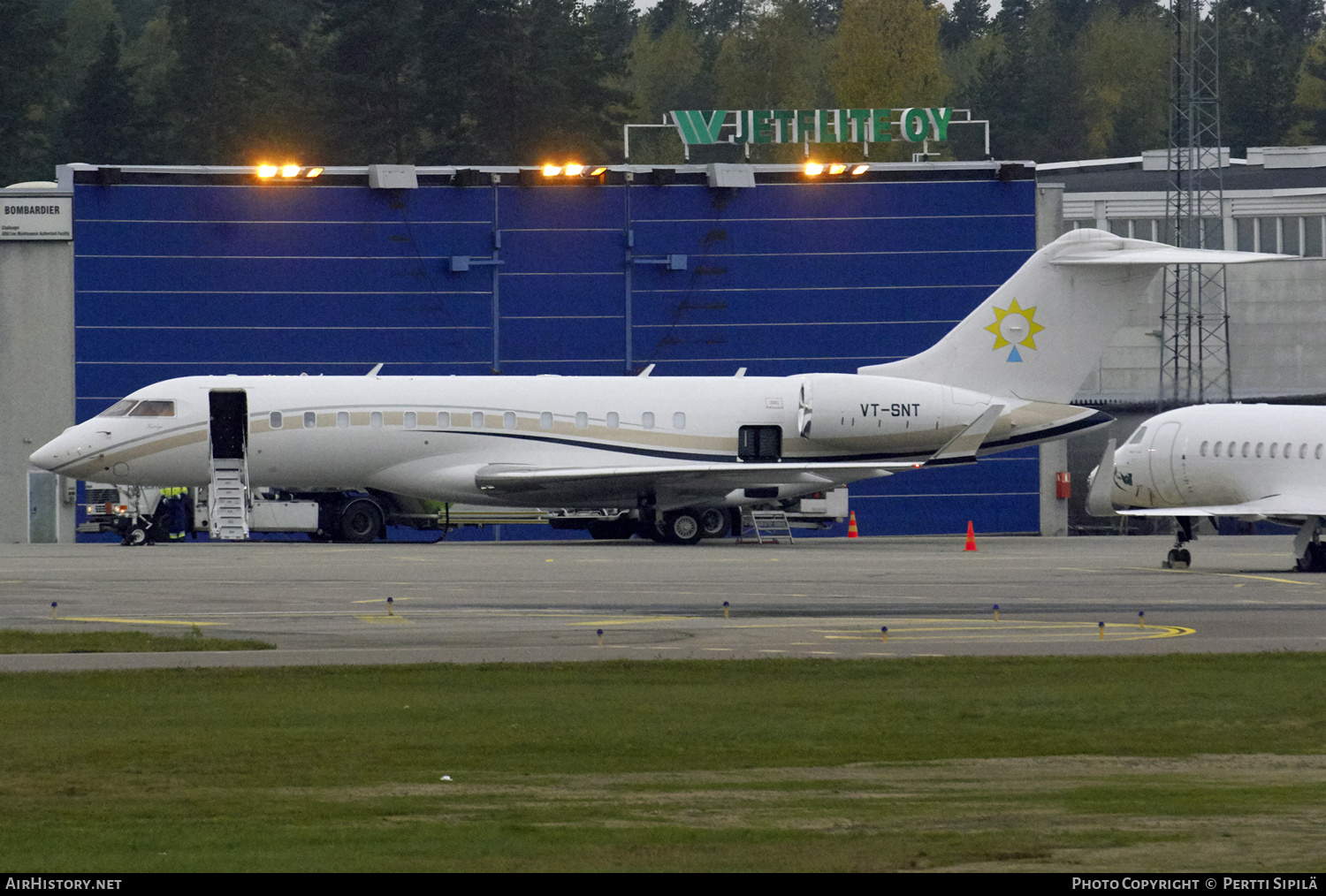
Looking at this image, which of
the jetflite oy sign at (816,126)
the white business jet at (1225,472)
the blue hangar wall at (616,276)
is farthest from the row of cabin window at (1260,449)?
the jetflite oy sign at (816,126)

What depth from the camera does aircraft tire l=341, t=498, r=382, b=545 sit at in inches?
1837

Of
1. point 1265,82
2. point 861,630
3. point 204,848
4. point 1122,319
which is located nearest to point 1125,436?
point 1122,319

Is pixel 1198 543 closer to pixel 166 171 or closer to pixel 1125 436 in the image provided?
pixel 1125 436

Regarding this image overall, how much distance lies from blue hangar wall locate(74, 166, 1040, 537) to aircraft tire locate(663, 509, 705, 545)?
12555mm

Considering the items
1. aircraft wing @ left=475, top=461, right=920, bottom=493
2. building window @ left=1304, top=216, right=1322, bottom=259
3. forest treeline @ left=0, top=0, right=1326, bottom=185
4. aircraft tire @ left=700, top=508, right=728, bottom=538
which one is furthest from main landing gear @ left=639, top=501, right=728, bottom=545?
forest treeline @ left=0, top=0, right=1326, bottom=185

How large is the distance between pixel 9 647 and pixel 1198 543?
1328 inches

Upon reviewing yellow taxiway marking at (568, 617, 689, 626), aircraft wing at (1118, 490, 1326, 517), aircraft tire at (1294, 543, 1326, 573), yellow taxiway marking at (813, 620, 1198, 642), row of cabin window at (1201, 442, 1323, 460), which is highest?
row of cabin window at (1201, 442, 1323, 460)

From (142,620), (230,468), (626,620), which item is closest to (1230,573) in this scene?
(626,620)

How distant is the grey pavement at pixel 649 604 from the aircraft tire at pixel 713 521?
6.04 meters

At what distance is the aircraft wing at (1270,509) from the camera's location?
106ft

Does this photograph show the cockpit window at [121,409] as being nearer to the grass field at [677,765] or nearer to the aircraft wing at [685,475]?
the aircraft wing at [685,475]

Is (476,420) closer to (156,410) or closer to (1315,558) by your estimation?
(156,410)

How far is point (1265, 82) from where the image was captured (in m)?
122

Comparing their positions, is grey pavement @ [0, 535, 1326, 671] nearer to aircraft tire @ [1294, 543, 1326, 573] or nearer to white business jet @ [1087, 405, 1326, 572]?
aircraft tire @ [1294, 543, 1326, 573]
